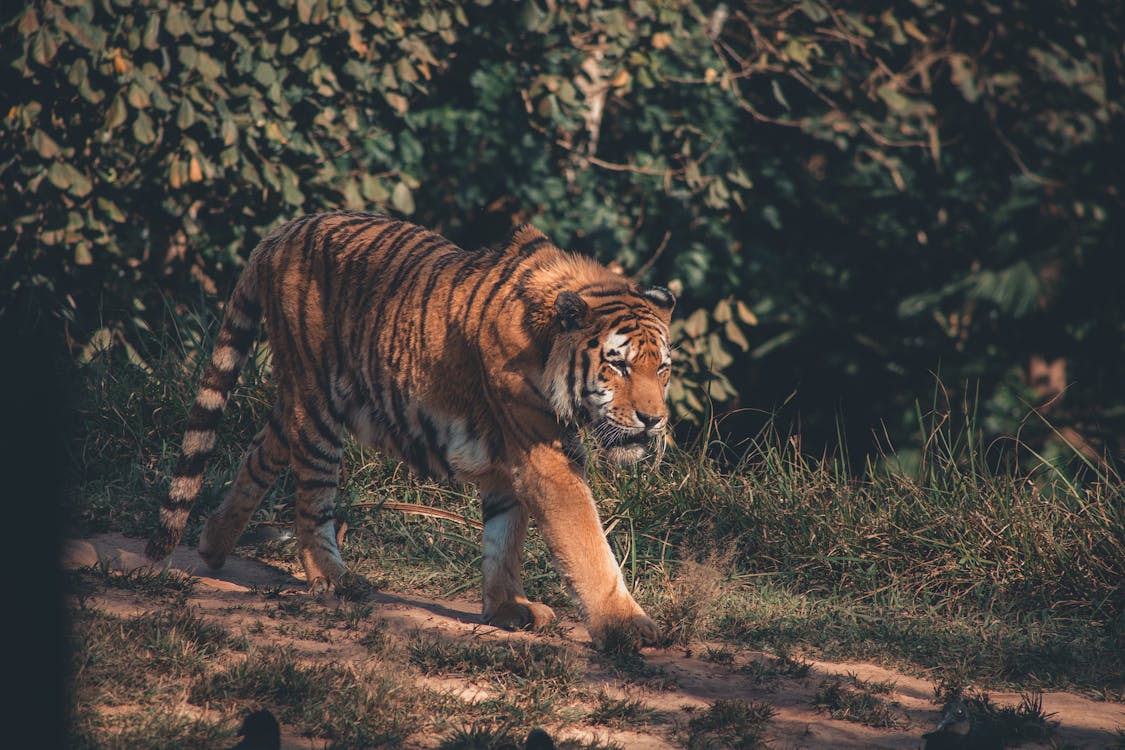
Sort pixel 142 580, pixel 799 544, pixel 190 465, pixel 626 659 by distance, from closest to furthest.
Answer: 1. pixel 626 659
2. pixel 142 580
3. pixel 190 465
4. pixel 799 544

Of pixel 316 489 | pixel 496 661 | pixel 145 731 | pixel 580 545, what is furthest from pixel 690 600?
pixel 145 731

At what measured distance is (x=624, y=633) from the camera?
416cm

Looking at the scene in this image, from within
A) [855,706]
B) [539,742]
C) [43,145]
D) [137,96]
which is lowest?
[855,706]

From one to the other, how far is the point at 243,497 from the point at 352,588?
67cm

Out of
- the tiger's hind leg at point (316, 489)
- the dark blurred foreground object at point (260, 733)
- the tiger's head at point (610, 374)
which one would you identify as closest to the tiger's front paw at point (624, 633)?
the tiger's head at point (610, 374)

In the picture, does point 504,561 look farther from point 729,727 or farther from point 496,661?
point 729,727

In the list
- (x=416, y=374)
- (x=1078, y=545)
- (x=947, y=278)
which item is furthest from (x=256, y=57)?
(x=947, y=278)

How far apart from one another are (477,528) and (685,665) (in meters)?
1.65

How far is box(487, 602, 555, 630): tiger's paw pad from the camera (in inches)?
177

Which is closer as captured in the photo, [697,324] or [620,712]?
[620,712]

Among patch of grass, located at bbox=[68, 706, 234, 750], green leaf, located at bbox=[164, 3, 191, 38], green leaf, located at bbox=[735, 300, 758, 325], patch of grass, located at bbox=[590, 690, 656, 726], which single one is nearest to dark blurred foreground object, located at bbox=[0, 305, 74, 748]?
patch of grass, located at bbox=[68, 706, 234, 750]

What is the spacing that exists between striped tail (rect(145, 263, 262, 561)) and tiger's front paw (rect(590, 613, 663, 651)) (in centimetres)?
176

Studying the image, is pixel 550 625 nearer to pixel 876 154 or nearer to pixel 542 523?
pixel 542 523

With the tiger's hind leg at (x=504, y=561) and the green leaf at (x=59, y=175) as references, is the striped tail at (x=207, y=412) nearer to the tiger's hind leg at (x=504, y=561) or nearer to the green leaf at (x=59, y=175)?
the tiger's hind leg at (x=504, y=561)
